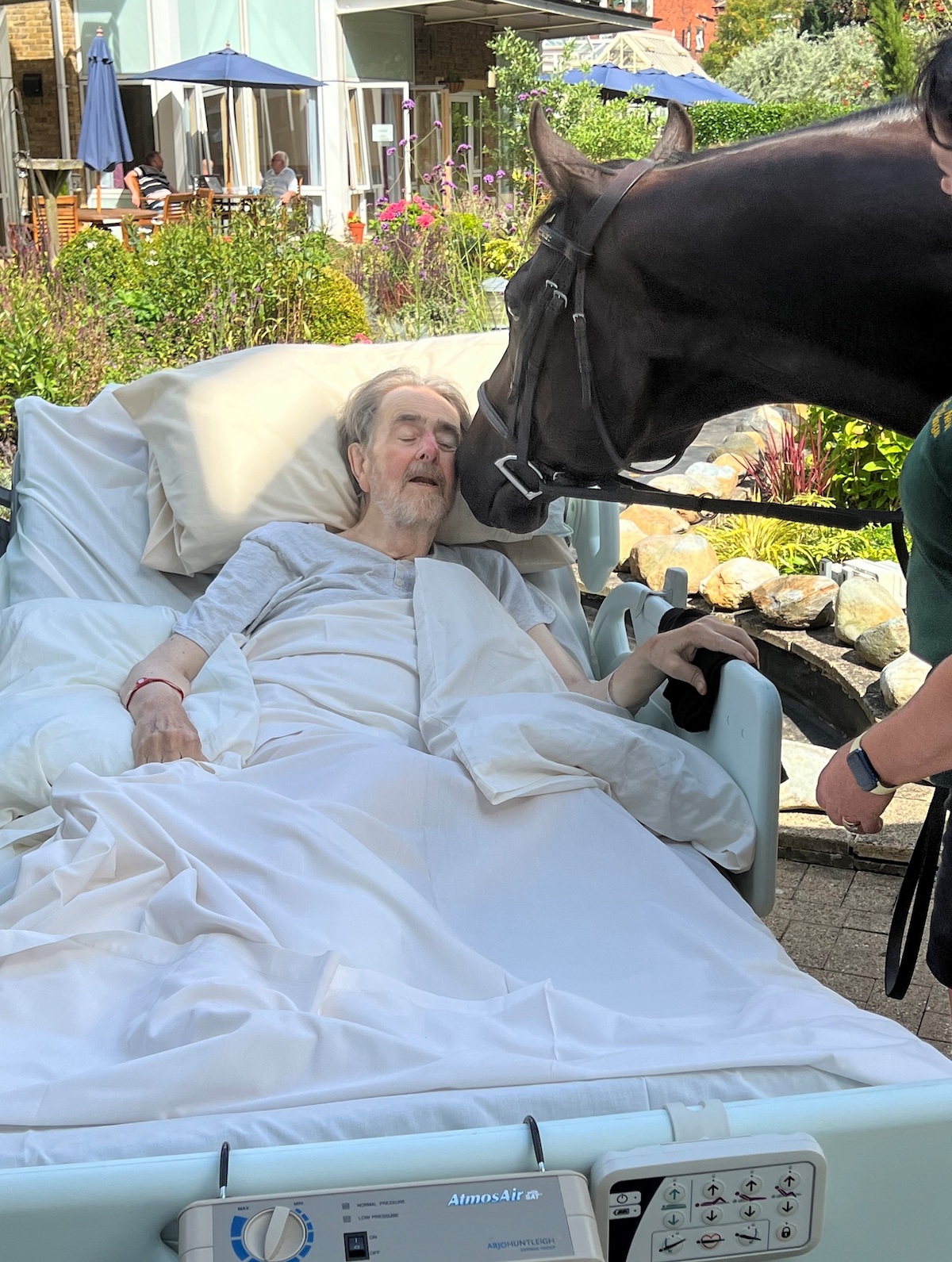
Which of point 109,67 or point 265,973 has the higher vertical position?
point 109,67

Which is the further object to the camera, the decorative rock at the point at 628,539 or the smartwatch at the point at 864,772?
the decorative rock at the point at 628,539

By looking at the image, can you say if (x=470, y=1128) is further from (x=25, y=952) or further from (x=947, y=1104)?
(x=25, y=952)

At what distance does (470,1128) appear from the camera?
4.64 ft

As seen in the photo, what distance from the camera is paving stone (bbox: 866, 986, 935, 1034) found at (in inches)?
110

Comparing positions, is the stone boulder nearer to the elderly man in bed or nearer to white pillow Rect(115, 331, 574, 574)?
white pillow Rect(115, 331, 574, 574)

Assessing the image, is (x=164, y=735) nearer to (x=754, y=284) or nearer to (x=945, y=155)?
(x=754, y=284)

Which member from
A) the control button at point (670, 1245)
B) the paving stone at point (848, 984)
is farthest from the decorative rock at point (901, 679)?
the control button at point (670, 1245)

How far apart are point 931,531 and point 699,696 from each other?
101cm

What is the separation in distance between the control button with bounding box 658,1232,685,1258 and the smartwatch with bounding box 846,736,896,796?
666 millimetres

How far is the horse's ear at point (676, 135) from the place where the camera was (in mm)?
2305

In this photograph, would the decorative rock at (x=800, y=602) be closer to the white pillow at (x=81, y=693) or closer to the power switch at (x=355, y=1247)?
the white pillow at (x=81, y=693)

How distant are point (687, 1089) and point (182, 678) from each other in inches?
60.0

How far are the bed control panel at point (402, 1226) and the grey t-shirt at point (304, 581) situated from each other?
66.6 inches

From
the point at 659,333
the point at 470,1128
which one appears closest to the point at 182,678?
the point at 659,333
